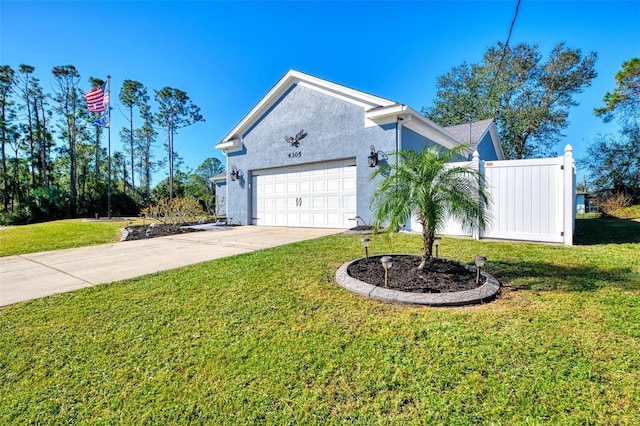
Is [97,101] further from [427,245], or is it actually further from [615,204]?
[615,204]

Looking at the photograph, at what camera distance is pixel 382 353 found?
228cm

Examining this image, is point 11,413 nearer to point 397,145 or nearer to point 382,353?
point 382,353

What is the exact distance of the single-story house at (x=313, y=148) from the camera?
8922 mm

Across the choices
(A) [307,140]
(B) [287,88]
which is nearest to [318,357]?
(A) [307,140]

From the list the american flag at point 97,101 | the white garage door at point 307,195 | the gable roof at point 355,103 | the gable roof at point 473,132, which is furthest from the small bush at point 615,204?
the american flag at point 97,101

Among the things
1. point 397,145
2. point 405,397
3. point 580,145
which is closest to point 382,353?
point 405,397

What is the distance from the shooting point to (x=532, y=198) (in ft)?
20.5

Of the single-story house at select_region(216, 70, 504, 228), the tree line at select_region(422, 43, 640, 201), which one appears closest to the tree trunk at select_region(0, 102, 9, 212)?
the single-story house at select_region(216, 70, 504, 228)

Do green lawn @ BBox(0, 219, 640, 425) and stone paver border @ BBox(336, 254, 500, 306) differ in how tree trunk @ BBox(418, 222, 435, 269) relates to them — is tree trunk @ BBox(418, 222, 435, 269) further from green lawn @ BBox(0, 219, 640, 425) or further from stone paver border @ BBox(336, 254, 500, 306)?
green lawn @ BBox(0, 219, 640, 425)

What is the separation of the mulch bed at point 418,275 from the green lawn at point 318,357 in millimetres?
435

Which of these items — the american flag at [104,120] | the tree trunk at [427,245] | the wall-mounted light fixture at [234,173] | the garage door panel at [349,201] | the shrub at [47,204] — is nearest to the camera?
the tree trunk at [427,245]

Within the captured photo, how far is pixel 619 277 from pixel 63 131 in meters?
37.0

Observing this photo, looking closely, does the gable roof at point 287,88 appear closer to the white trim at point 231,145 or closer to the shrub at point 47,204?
the white trim at point 231,145

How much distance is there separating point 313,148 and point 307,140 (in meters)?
0.42
